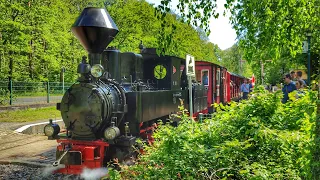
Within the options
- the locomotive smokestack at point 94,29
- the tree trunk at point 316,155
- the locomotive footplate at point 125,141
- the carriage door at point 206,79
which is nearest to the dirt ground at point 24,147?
the locomotive footplate at point 125,141

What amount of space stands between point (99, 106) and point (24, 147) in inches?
149

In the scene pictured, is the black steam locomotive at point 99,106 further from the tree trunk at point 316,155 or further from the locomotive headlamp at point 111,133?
the tree trunk at point 316,155

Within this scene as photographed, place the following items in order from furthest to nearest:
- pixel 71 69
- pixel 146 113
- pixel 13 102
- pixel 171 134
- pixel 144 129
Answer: pixel 71 69, pixel 13 102, pixel 144 129, pixel 146 113, pixel 171 134

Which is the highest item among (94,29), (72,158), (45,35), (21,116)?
(45,35)

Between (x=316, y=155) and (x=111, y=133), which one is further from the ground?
(x=316, y=155)

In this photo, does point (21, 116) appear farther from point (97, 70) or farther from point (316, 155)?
point (316, 155)

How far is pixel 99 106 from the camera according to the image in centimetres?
576

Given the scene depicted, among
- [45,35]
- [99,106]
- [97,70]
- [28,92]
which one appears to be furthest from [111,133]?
[45,35]

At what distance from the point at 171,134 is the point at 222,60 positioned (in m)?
65.0

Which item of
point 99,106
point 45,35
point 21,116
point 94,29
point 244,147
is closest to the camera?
point 244,147

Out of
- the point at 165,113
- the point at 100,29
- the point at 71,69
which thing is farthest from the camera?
the point at 71,69

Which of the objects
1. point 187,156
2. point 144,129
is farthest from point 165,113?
point 187,156

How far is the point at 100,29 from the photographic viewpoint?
6.07 meters

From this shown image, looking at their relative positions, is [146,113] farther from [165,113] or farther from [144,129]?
[165,113]
